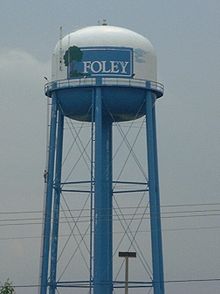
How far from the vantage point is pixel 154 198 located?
59.8 m

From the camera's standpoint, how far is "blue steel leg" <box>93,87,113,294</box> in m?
59.3

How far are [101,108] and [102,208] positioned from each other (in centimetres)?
476

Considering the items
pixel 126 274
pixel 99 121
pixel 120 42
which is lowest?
pixel 126 274

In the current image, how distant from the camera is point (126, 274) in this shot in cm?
5725

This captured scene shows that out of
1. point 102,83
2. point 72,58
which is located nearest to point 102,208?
point 102,83

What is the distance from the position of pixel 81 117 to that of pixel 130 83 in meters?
3.16

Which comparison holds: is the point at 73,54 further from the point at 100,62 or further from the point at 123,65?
the point at 123,65

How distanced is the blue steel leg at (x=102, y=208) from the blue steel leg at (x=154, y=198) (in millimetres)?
2294

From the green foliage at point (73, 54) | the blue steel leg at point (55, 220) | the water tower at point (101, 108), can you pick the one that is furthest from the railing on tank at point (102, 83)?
the blue steel leg at point (55, 220)

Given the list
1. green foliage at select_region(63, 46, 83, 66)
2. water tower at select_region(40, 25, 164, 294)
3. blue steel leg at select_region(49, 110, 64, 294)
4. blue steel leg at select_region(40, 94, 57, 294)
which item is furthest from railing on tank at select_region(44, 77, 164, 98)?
blue steel leg at select_region(49, 110, 64, 294)

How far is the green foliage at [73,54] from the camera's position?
61.6 m

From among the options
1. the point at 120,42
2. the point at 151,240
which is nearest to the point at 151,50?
the point at 120,42

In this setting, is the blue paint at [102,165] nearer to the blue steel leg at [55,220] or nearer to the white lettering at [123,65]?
the blue steel leg at [55,220]

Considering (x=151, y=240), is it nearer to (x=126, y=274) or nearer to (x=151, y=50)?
(x=126, y=274)
